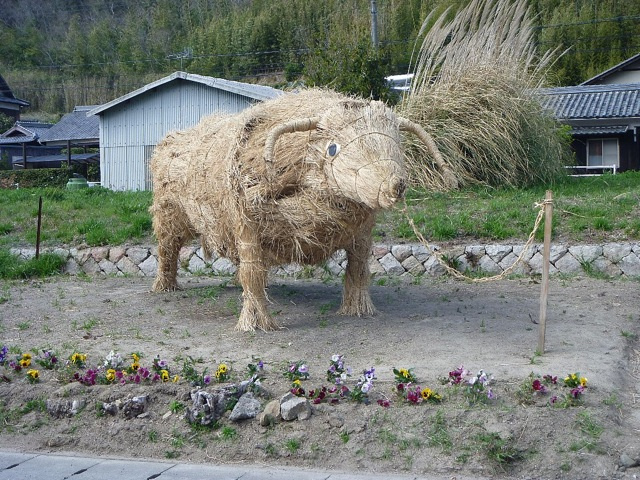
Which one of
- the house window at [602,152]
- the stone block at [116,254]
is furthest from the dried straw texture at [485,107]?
the house window at [602,152]

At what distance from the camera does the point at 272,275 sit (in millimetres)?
10977

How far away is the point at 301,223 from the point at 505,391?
240 cm

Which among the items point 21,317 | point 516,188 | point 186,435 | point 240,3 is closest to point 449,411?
point 186,435

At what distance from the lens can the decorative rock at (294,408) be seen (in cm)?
545

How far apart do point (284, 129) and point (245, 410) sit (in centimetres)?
249

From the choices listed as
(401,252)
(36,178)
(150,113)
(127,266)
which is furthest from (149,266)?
(36,178)

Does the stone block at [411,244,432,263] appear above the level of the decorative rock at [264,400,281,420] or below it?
above

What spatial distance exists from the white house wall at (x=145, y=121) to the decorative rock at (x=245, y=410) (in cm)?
1569

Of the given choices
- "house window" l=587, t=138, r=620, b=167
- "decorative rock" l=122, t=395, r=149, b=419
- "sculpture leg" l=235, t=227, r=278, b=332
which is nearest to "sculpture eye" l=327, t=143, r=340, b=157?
"sculpture leg" l=235, t=227, r=278, b=332

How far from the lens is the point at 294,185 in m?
7.14

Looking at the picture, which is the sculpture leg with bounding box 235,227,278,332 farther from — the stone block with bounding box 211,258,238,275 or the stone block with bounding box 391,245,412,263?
the stone block with bounding box 211,258,238,275

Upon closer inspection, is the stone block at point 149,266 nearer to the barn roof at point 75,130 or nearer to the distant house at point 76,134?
the distant house at point 76,134

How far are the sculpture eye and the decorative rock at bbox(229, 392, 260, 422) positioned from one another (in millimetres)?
2251

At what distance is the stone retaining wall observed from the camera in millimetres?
10133
